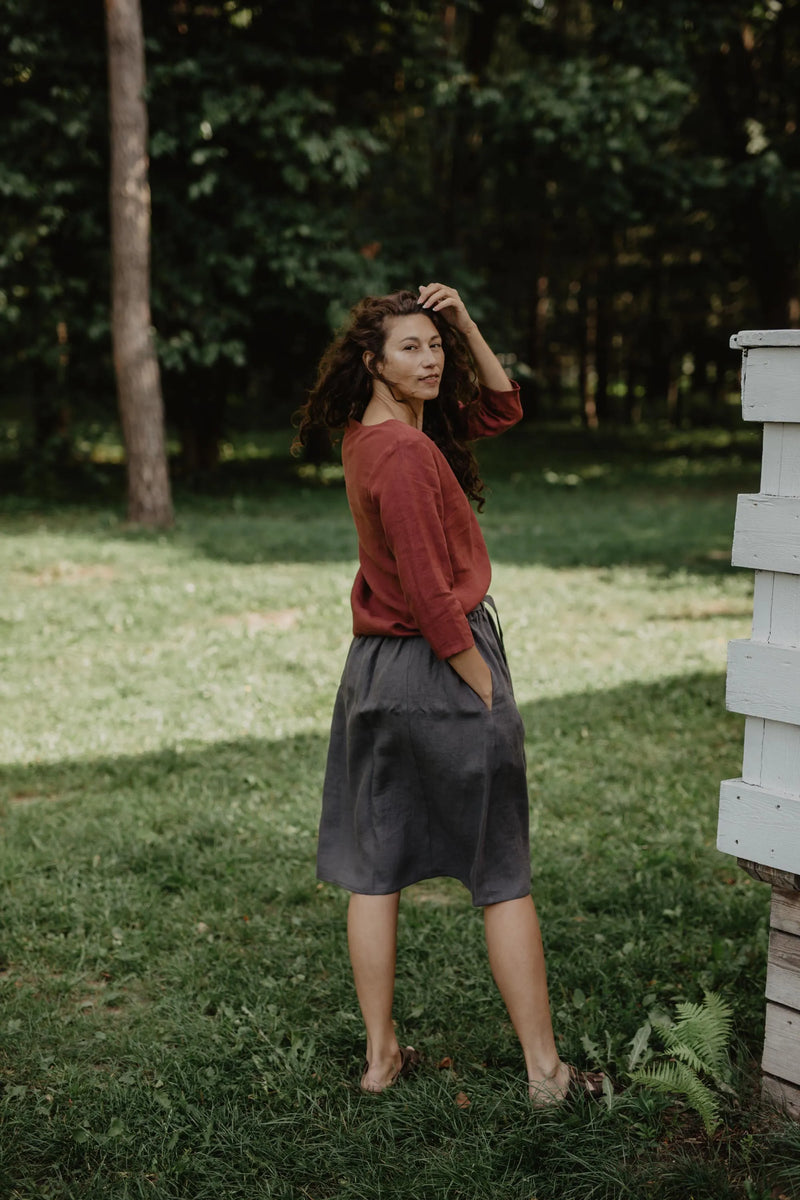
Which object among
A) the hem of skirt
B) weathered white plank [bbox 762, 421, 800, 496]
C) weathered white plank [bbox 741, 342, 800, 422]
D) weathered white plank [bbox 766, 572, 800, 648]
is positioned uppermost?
weathered white plank [bbox 741, 342, 800, 422]

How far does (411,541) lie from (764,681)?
85 centimetres

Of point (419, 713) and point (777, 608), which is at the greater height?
point (777, 608)

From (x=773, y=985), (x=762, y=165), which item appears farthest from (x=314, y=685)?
(x=762, y=165)

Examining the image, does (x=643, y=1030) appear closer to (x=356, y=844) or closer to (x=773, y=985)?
(x=773, y=985)

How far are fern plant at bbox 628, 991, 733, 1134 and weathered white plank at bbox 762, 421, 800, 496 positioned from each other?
4.46 feet

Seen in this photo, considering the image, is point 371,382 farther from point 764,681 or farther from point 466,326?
point 764,681

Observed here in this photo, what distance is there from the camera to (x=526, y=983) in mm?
2855

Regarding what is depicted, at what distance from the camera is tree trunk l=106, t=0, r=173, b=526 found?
1246 centimetres

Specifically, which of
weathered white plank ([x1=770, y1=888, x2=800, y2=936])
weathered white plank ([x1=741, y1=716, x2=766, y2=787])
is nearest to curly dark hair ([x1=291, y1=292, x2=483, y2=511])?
weathered white plank ([x1=741, y1=716, x2=766, y2=787])

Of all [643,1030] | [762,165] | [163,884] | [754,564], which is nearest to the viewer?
[754,564]

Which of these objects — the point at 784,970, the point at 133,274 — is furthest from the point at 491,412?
the point at 133,274

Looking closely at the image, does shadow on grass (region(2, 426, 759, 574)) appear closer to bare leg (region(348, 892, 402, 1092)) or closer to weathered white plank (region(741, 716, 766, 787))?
bare leg (region(348, 892, 402, 1092))

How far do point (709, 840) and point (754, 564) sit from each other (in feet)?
7.63

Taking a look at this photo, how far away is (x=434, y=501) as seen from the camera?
2705 millimetres
